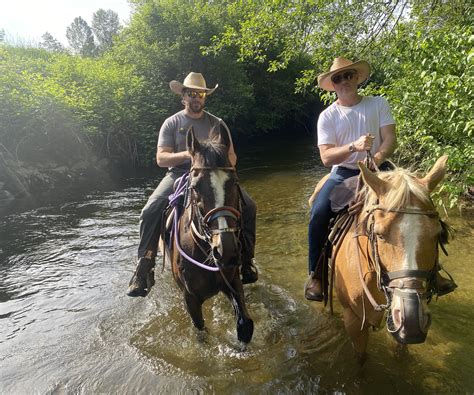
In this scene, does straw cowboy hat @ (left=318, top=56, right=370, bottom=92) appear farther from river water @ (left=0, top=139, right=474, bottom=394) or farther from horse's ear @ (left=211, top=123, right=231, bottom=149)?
river water @ (left=0, top=139, right=474, bottom=394)

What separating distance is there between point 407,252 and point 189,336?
10.7 ft

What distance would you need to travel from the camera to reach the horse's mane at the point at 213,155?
10.7 ft

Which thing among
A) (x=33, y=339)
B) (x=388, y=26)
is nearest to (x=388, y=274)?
(x=33, y=339)

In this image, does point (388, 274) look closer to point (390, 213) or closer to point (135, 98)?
point (390, 213)

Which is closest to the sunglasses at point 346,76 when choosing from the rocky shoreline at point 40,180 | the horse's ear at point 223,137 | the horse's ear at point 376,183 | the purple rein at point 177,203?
the horse's ear at point 223,137

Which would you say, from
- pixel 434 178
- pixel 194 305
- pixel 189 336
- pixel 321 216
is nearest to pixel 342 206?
pixel 321 216

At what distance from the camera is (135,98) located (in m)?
17.2

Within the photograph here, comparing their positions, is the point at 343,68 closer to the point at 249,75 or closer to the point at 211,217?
the point at 211,217

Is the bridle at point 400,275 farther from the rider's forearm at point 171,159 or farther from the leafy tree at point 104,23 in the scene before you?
the leafy tree at point 104,23

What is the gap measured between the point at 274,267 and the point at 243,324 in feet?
8.33

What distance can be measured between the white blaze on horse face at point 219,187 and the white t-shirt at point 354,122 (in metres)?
1.38

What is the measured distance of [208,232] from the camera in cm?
319

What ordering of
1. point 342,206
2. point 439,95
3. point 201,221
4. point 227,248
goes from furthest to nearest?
point 439,95, point 342,206, point 201,221, point 227,248

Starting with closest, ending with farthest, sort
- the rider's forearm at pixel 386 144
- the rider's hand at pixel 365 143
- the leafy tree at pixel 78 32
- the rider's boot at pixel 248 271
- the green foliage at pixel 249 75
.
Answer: the rider's hand at pixel 365 143, the rider's forearm at pixel 386 144, the rider's boot at pixel 248 271, the green foliage at pixel 249 75, the leafy tree at pixel 78 32
